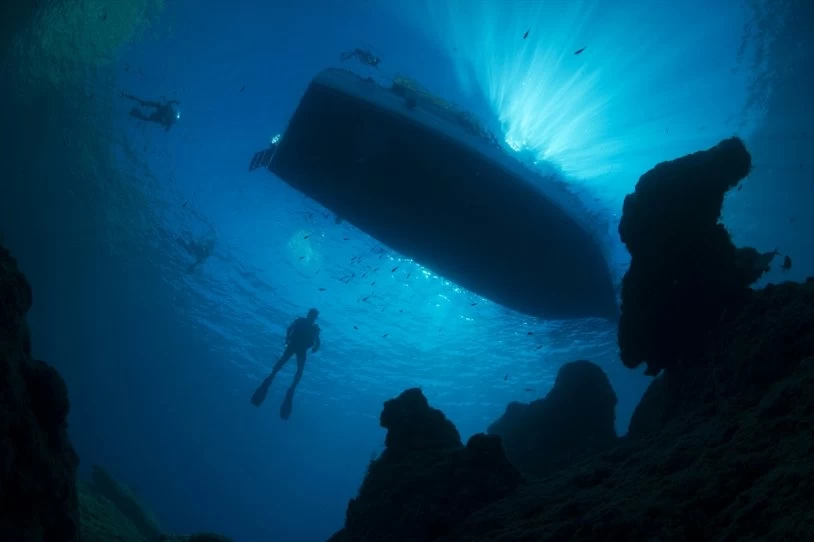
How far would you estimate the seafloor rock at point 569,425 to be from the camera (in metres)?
9.55

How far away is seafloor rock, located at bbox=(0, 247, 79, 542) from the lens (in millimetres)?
3537

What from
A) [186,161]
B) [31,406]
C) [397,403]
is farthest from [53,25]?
[397,403]

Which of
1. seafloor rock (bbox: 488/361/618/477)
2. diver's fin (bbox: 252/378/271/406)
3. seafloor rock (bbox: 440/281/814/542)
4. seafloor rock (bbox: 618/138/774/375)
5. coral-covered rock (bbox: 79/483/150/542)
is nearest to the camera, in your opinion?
seafloor rock (bbox: 440/281/814/542)

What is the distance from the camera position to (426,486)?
4.89 meters

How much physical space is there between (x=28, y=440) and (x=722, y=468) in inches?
234

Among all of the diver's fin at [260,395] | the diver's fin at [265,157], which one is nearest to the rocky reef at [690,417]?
the diver's fin at [265,157]

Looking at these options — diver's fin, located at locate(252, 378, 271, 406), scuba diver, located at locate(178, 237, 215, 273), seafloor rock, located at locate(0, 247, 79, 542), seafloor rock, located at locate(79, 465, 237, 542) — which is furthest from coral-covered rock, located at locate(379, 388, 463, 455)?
scuba diver, located at locate(178, 237, 215, 273)

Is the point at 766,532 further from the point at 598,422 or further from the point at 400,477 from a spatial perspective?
the point at 598,422

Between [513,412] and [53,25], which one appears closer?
[513,412]

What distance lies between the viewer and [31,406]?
414 centimetres

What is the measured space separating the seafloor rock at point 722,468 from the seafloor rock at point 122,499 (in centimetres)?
2582

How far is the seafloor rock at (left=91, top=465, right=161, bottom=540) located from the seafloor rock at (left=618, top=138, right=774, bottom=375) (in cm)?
2706

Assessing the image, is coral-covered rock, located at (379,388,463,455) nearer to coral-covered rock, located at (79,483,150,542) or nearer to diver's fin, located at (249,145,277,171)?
coral-covered rock, located at (79,483,150,542)

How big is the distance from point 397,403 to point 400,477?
150 centimetres
